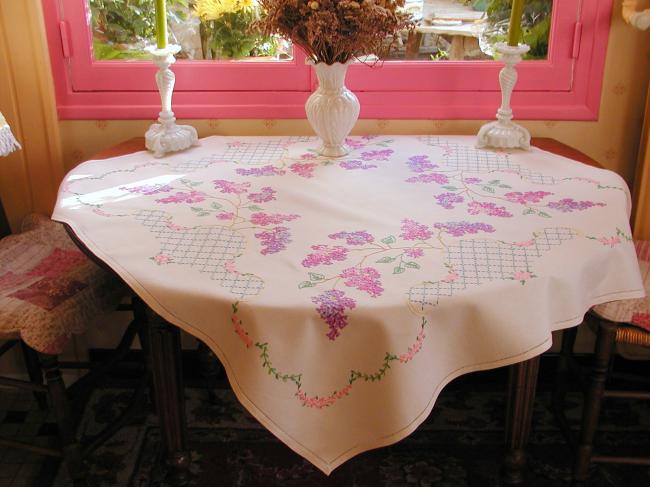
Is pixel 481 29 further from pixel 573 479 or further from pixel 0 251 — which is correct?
pixel 0 251

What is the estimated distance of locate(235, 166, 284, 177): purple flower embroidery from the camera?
70.0 inches

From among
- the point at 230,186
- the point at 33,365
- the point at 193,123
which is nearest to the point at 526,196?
the point at 230,186

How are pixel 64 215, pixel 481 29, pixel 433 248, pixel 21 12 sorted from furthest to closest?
pixel 481 29 → pixel 21 12 → pixel 64 215 → pixel 433 248

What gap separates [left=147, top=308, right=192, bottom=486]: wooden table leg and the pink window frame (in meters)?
0.90

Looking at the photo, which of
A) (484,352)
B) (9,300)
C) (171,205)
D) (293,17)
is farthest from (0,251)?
(484,352)

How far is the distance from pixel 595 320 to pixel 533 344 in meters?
0.54

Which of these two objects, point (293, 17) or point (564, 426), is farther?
point (564, 426)

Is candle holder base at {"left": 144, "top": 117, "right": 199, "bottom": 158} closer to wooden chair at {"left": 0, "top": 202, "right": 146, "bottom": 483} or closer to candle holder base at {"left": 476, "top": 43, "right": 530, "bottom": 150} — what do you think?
wooden chair at {"left": 0, "top": 202, "right": 146, "bottom": 483}

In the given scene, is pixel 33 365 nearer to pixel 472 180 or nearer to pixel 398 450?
pixel 398 450

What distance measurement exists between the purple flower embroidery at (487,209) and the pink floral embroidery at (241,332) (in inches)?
23.2

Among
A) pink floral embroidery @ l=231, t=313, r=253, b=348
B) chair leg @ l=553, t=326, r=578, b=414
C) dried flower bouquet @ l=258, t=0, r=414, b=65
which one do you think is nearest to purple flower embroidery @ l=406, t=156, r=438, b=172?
dried flower bouquet @ l=258, t=0, r=414, b=65

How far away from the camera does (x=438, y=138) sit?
2.06m

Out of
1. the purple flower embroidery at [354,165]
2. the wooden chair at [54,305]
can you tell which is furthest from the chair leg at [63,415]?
the purple flower embroidery at [354,165]

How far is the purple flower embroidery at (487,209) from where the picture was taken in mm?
1505
